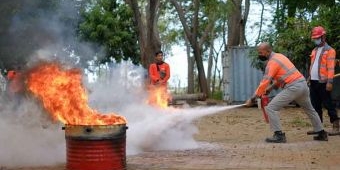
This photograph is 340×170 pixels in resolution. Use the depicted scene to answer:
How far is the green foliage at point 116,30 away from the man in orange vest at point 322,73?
1206 cm

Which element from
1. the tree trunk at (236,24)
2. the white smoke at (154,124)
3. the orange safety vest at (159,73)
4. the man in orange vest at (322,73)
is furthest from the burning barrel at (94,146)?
the tree trunk at (236,24)

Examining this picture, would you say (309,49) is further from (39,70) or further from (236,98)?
(39,70)

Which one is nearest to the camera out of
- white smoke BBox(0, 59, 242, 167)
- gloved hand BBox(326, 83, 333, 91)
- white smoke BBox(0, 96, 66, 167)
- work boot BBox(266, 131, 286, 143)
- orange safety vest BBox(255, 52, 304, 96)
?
white smoke BBox(0, 96, 66, 167)

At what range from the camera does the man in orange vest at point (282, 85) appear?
9117 mm

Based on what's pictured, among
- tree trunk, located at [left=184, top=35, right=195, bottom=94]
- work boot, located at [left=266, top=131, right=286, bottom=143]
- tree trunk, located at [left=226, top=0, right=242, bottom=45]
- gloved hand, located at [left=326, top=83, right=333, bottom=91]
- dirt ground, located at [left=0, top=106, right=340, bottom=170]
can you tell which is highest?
tree trunk, located at [left=226, top=0, right=242, bottom=45]

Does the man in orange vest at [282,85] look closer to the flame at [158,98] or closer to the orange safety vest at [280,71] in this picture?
the orange safety vest at [280,71]

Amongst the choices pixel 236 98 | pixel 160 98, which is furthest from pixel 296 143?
pixel 236 98

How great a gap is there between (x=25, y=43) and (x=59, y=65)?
76.5 inches

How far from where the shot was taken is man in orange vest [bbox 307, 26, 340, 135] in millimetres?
9844

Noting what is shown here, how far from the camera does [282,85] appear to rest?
9320 mm

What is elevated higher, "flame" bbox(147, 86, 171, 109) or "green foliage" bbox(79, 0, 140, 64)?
"green foliage" bbox(79, 0, 140, 64)

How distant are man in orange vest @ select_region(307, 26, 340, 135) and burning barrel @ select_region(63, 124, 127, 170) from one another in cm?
476

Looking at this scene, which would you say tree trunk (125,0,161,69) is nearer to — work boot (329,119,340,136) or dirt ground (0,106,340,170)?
dirt ground (0,106,340,170)

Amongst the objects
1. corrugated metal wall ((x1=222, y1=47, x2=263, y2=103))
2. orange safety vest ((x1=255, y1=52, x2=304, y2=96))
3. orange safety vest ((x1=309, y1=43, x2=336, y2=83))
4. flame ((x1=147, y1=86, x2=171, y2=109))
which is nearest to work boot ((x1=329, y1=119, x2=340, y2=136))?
orange safety vest ((x1=309, y1=43, x2=336, y2=83))
